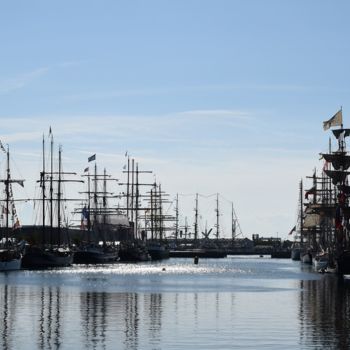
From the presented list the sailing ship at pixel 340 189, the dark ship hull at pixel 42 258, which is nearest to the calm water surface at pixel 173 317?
the sailing ship at pixel 340 189

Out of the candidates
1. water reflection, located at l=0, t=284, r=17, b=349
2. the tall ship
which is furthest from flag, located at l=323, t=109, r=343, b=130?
water reflection, located at l=0, t=284, r=17, b=349

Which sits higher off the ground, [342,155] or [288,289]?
[342,155]

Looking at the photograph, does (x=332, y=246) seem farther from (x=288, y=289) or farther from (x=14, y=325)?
(x=14, y=325)

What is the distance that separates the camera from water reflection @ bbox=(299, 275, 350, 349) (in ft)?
152

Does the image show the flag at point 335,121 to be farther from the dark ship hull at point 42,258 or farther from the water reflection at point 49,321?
the water reflection at point 49,321

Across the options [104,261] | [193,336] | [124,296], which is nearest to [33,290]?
[124,296]

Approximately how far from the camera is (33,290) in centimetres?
8519

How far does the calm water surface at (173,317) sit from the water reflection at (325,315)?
0.05 metres

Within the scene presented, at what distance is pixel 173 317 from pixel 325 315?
29.7ft

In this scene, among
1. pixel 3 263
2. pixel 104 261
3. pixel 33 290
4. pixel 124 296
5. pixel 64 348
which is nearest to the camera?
pixel 64 348

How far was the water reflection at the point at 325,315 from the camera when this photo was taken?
152 feet

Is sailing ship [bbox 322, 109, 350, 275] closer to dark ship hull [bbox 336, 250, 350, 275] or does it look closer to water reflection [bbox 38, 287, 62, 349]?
dark ship hull [bbox 336, 250, 350, 275]

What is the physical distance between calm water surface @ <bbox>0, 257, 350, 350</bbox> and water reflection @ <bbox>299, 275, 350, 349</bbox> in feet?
0.15

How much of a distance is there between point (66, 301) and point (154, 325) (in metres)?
19.5
